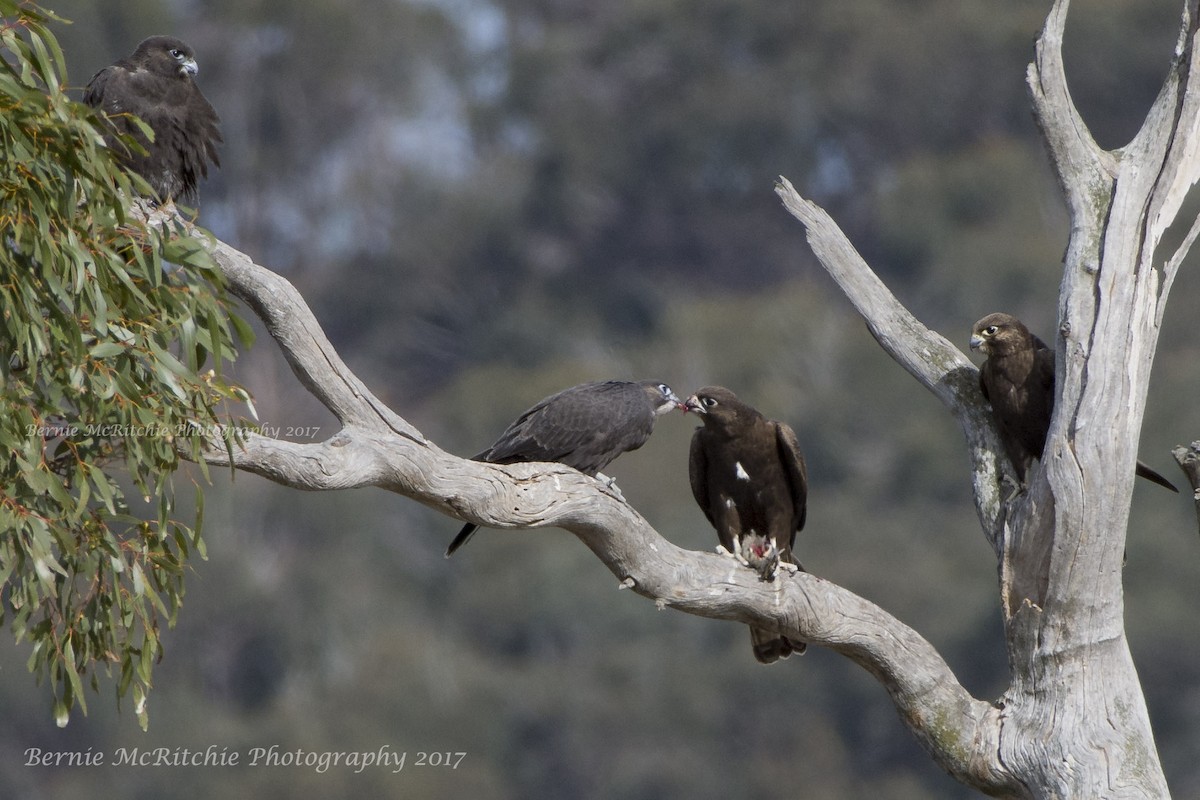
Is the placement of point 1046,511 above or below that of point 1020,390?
below

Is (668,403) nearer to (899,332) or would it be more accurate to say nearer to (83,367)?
(899,332)

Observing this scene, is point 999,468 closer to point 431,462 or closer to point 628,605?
point 431,462

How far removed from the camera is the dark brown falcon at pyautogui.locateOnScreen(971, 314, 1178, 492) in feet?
20.6

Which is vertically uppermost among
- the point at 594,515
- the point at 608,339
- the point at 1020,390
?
the point at 608,339

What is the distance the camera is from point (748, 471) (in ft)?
24.4

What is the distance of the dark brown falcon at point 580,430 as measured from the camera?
711cm

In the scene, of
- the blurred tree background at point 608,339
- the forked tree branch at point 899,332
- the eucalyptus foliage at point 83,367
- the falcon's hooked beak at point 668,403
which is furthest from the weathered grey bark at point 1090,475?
the blurred tree background at point 608,339

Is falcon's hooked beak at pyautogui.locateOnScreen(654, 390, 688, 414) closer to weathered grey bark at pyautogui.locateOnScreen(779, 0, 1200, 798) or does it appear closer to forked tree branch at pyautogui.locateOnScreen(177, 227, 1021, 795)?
forked tree branch at pyautogui.locateOnScreen(177, 227, 1021, 795)

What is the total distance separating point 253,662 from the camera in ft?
94.7

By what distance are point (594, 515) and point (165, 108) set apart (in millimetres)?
2746

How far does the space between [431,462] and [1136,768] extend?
8.27 feet

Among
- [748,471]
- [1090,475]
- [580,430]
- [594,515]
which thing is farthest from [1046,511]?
[580,430]

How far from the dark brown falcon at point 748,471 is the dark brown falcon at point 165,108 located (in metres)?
2.29

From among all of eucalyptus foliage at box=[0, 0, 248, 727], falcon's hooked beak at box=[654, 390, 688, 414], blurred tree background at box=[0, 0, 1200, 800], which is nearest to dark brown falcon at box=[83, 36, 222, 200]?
eucalyptus foliage at box=[0, 0, 248, 727]
